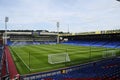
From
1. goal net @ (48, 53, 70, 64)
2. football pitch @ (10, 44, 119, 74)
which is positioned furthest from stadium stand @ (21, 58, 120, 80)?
goal net @ (48, 53, 70, 64)

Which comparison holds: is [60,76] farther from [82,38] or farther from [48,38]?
[48,38]

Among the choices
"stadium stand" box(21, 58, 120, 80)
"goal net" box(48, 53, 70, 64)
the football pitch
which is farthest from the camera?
"goal net" box(48, 53, 70, 64)

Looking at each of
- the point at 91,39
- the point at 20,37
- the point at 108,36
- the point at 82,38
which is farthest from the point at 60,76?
the point at 20,37

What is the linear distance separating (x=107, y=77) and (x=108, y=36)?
133 feet

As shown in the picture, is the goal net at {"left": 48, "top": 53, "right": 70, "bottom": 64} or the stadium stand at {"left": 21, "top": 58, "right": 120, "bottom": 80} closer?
the stadium stand at {"left": 21, "top": 58, "right": 120, "bottom": 80}

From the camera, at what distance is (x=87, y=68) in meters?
17.3

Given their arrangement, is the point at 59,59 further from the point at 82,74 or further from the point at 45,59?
the point at 82,74

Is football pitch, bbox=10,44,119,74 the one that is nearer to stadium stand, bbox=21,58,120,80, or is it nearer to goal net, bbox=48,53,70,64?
goal net, bbox=48,53,70,64

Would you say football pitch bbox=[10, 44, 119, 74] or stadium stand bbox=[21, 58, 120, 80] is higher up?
stadium stand bbox=[21, 58, 120, 80]

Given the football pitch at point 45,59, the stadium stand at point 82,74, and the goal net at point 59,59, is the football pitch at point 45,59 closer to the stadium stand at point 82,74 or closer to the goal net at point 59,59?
the goal net at point 59,59

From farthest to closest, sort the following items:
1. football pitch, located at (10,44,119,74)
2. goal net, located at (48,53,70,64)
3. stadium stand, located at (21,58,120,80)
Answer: goal net, located at (48,53,70,64) → football pitch, located at (10,44,119,74) → stadium stand, located at (21,58,120,80)

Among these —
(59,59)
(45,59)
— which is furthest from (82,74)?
(45,59)

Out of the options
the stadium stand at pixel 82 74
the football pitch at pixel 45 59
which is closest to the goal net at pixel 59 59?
the football pitch at pixel 45 59

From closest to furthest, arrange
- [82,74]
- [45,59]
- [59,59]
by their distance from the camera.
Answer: [82,74]
[59,59]
[45,59]
